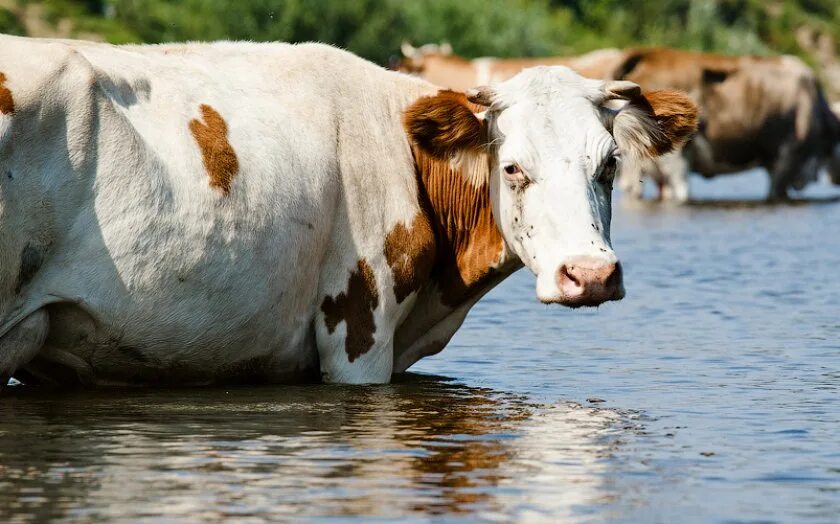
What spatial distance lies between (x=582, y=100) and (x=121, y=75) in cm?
245

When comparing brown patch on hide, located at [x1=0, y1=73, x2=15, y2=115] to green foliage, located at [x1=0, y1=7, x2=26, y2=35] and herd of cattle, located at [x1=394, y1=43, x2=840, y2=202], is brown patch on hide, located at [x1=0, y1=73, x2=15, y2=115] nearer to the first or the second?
herd of cattle, located at [x1=394, y1=43, x2=840, y2=202]

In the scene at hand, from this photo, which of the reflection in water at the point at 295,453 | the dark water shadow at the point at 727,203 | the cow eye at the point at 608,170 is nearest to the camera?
the reflection in water at the point at 295,453

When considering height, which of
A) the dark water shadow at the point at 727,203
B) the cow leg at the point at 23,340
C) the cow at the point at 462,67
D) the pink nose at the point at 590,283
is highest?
the cow at the point at 462,67

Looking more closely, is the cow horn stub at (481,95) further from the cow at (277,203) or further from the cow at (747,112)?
the cow at (747,112)

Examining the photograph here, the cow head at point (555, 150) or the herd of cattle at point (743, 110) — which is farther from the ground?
the herd of cattle at point (743, 110)

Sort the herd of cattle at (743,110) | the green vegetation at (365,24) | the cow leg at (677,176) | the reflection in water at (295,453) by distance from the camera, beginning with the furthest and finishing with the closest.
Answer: the green vegetation at (365,24) < the herd of cattle at (743,110) < the cow leg at (677,176) < the reflection in water at (295,453)

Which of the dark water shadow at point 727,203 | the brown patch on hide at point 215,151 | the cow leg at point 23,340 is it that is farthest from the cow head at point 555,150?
the dark water shadow at point 727,203

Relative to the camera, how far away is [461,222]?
9219 mm

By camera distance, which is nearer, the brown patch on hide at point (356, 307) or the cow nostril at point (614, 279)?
the cow nostril at point (614, 279)

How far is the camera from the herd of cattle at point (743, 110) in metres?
30.8

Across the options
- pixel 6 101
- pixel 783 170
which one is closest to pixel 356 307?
pixel 6 101

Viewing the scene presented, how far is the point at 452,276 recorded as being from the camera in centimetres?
932

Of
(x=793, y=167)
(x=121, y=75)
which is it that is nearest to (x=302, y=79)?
(x=121, y=75)

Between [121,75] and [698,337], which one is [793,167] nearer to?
[698,337]
